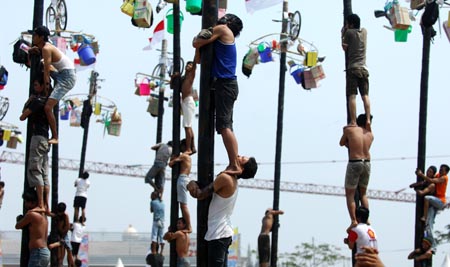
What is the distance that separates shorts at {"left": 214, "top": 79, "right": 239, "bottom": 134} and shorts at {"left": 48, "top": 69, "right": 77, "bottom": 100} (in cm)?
343

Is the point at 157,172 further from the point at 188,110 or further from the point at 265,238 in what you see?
the point at 188,110

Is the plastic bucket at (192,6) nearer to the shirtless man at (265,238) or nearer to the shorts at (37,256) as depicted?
the shirtless man at (265,238)

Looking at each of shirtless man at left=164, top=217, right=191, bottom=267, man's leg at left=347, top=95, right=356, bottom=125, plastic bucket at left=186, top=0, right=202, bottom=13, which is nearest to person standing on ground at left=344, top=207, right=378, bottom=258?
man's leg at left=347, top=95, right=356, bottom=125

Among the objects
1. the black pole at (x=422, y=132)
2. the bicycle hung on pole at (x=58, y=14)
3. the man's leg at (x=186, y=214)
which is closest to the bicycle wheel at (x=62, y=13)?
the bicycle hung on pole at (x=58, y=14)

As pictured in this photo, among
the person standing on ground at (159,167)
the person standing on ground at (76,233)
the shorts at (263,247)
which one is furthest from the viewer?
the person standing on ground at (76,233)

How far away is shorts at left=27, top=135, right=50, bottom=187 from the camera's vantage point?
43.9 feet

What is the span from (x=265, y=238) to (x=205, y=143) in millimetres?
11732

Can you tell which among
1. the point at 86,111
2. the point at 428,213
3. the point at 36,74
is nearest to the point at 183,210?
the point at 428,213

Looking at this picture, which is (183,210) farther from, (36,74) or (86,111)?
(86,111)

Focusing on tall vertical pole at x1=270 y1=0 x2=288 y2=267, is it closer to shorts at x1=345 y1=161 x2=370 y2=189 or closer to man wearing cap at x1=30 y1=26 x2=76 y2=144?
shorts at x1=345 y1=161 x2=370 y2=189

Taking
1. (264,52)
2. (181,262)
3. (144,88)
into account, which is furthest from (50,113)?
(144,88)

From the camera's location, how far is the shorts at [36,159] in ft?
43.9

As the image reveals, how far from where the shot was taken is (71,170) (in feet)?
339

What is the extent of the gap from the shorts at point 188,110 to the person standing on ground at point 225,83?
700 centimetres
